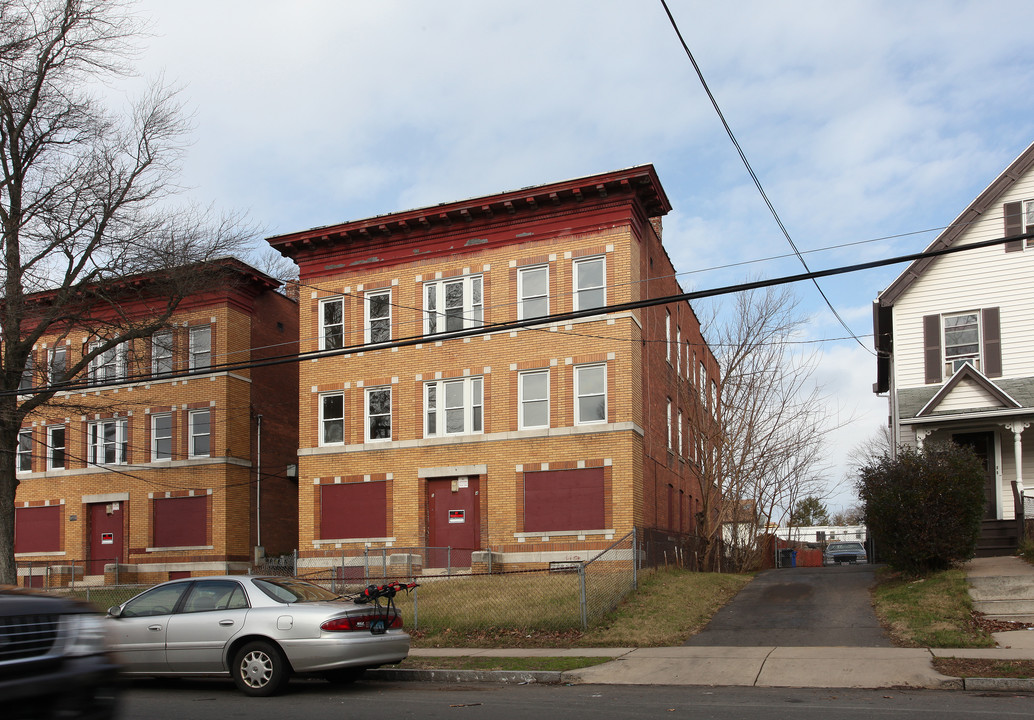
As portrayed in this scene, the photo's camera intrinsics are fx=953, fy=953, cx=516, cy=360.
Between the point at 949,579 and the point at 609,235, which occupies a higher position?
the point at 609,235

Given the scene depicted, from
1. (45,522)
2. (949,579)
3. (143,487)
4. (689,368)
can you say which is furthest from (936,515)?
(45,522)

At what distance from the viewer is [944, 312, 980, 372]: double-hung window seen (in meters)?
25.1

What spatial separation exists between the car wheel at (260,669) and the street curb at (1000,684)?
8063 mm

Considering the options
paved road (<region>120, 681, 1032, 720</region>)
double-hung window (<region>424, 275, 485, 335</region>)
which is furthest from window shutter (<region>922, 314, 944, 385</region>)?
paved road (<region>120, 681, 1032, 720</region>)

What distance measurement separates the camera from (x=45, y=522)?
111 ft

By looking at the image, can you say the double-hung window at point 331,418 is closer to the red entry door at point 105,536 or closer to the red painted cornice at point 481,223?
the red painted cornice at point 481,223

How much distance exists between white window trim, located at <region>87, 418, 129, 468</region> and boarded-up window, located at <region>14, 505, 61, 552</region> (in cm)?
225

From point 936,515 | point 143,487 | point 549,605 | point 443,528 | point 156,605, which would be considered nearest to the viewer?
point 156,605

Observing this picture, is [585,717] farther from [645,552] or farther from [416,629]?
[645,552]

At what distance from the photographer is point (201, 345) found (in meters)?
32.4

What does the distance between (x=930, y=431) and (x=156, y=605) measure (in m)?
20.1

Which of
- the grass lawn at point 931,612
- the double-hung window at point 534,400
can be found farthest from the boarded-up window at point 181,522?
the grass lawn at point 931,612

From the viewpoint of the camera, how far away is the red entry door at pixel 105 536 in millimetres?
32188

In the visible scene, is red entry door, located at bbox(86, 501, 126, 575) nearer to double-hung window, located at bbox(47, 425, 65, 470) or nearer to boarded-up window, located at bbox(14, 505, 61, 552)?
boarded-up window, located at bbox(14, 505, 61, 552)
